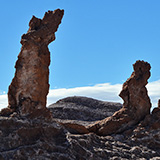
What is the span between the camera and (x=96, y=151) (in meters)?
19.8

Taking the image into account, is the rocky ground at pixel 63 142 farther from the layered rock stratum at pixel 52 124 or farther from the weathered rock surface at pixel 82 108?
the weathered rock surface at pixel 82 108

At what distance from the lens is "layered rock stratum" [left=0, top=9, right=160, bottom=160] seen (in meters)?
18.5

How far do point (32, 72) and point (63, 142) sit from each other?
4.67 metres

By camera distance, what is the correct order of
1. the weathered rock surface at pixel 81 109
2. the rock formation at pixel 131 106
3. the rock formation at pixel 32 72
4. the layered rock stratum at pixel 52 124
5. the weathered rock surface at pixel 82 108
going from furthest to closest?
the weathered rock surface at pixel 82 108, the weathered rock surface at pixel 81 109, the rock formation at pixel 131 106, the rock formation at pixel 32 72, the layered rock stratum at pixel 52 124

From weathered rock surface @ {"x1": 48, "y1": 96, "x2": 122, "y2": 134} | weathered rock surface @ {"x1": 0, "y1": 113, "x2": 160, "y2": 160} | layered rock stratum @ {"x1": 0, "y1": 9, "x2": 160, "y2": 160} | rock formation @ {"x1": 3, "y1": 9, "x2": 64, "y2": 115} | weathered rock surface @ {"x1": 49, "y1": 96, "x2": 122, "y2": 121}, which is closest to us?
weathered rock surface @ {"x1": 0, "y1": 113, "x2": 160, "y2": 160}

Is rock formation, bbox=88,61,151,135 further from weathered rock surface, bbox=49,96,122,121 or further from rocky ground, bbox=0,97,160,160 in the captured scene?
weathered rock surface, bbox=49,96,122,121

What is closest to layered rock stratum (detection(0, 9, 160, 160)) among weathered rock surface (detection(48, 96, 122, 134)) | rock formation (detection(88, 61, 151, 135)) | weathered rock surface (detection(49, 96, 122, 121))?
rock formation (detection(88, 61, 151, 135))

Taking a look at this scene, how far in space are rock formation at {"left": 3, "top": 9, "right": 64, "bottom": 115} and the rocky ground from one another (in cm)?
110

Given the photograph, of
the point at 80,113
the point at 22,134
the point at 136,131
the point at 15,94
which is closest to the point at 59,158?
the point at 22,134

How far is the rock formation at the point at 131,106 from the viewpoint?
78.3 ft

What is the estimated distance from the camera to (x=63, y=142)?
63.8 feet

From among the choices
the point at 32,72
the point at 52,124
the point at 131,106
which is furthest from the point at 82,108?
the point at 32,72

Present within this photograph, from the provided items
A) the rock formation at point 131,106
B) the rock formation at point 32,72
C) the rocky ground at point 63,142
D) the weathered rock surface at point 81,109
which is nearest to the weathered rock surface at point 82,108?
the weathered rock surface at point 81,109

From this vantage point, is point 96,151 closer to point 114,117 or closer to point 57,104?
point 114,117
